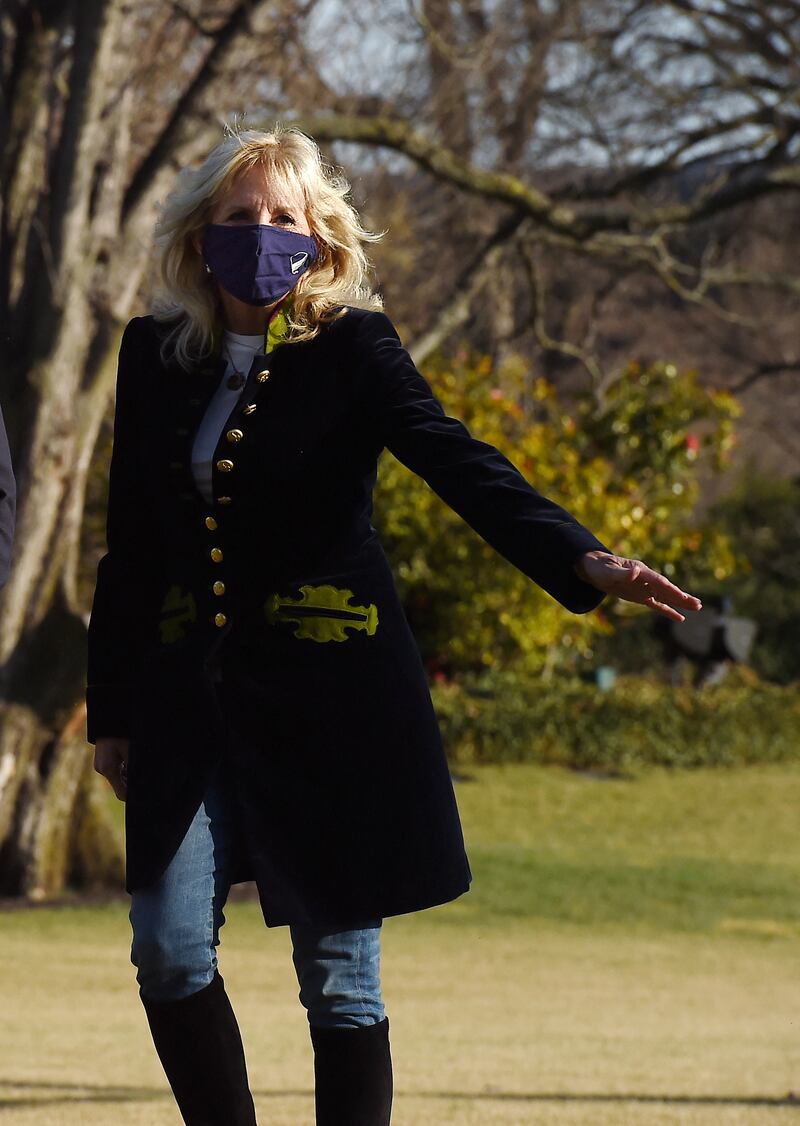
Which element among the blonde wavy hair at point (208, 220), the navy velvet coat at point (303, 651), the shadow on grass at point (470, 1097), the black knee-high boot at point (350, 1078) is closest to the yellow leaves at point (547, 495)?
the shadow on grass at point (470, 1097)

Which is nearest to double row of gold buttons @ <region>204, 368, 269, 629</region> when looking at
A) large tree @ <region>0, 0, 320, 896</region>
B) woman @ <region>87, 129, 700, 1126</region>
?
woman @ <region>87, 129, 700, 1126</region>

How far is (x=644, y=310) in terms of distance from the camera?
86.0ft

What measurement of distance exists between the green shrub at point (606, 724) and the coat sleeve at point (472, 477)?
1271 centimetres

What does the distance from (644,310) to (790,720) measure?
10564 mm

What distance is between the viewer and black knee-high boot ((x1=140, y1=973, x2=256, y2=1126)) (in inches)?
109

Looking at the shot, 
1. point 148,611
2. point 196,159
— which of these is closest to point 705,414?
point 196,159

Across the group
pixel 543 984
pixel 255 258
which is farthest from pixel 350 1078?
pixel 543 984

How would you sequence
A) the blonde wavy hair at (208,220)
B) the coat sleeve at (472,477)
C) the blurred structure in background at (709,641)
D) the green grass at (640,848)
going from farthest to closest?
the blurred structure in background at (709,641) < the green grass at (640,848) < the blonde wavy hair at (208,220) < the coat sleeve at (472,477)

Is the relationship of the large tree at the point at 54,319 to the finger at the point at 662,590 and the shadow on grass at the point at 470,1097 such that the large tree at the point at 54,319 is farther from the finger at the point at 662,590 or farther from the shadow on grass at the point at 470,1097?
the finger at the point at 662,590

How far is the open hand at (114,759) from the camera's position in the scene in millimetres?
3037

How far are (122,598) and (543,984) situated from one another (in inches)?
229

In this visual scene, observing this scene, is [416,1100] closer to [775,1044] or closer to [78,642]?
[775,1044]

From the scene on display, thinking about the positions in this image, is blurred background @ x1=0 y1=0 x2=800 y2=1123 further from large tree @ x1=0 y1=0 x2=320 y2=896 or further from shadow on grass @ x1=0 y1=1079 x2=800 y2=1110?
shadow on grass @ x1=0 y1=1079 x2=800 y2=1110

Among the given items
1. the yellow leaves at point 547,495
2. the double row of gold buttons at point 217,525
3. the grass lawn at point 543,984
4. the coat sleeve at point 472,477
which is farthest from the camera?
the yellow leaves at point 547,495
